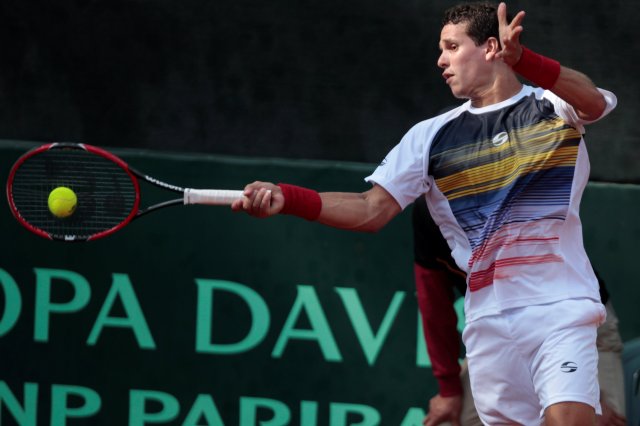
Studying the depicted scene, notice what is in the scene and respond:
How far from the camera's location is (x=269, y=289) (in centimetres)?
543

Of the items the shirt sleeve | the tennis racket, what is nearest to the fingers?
the shirt sleeve

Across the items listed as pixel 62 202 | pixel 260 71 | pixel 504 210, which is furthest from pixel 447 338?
pixel 260 71

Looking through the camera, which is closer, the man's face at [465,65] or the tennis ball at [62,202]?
the man's face at [465,65]

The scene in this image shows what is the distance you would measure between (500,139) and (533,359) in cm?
65

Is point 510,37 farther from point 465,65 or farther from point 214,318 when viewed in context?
point 214,318

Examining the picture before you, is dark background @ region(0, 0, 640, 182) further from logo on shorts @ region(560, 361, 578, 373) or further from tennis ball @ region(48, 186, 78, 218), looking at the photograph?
logo on shorts @ region(560, 361, 578, 373)

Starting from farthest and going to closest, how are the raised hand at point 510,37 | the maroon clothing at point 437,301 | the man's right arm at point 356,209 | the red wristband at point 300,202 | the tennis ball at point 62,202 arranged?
the maroon clothing at point 437,301 → the tennis ball at point 62,202 → the man's right arm at point 356,209 → the red wristband at point 300,202 → the raised hand at point 510,37

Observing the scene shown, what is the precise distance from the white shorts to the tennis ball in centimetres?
131

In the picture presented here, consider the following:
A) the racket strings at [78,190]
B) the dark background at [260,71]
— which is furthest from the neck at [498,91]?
the racket strings at [78,190]

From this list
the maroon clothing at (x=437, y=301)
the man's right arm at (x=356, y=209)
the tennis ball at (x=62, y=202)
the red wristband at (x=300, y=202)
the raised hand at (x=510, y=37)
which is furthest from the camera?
the maroon clothing at (x=437, y=301)

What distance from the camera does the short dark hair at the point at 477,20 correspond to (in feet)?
14.2

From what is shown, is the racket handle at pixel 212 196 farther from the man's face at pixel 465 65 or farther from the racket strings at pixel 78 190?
the man's face at pixel 465 65

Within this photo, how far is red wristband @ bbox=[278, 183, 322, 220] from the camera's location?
418cm

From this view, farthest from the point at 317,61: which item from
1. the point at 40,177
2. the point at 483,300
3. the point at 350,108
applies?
the point at 483,300
